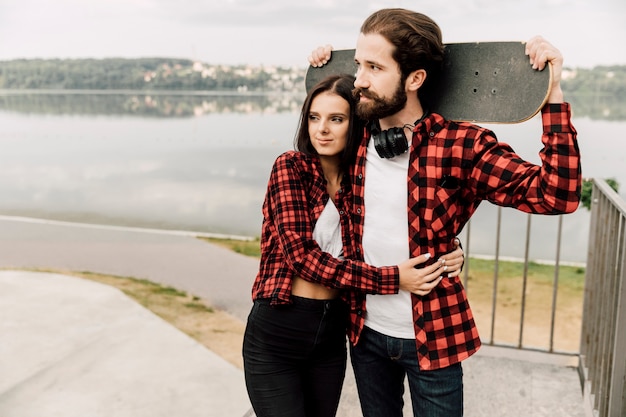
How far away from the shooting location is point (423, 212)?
4.72ft

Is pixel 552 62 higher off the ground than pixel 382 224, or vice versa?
pixel 552 62

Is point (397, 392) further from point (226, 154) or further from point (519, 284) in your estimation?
point (226, 154)

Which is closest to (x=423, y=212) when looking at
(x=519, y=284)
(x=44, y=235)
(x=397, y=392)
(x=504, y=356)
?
(x=397, y=392)

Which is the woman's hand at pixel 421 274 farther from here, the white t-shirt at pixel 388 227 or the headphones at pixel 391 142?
the headphones at pixel 391 142

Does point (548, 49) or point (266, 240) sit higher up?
point (548, 49)

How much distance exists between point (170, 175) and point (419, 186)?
A: 74.1 ft

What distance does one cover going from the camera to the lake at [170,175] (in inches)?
456

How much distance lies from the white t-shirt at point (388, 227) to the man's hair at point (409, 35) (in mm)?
237

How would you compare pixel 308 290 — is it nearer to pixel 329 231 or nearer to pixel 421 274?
pixel 329 231

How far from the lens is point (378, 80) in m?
1.44

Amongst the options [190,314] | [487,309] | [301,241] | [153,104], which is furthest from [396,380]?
[153,104]

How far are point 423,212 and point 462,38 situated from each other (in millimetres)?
484

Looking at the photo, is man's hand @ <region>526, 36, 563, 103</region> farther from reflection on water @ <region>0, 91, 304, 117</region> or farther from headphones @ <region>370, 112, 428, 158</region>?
reflection on water @ <region>0, 91, 304, 117</region>

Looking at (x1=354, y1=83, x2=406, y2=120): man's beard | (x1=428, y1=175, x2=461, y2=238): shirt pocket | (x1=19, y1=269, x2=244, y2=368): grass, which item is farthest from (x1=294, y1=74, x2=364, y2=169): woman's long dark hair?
(x1=19, y1=269, x2=244, y2=368): grass
